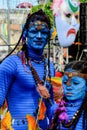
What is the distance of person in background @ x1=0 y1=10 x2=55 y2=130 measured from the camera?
2754 mm

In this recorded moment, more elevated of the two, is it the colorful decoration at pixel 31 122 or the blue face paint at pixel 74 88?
the blue face paint at pixel 74 88

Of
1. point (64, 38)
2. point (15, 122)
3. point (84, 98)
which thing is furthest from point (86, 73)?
point (64, 38)

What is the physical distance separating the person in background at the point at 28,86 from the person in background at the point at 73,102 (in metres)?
0.26

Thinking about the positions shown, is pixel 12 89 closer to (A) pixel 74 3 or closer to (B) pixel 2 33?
(A) pixel 74 3

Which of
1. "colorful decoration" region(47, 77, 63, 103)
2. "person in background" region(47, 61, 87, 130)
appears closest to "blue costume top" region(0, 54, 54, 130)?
"colorful decoration" region(47, 77, 63, 103)

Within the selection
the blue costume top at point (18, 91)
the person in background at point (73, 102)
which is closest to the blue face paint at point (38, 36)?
the blue costume top at point (18, 91)

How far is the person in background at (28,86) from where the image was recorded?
275cm

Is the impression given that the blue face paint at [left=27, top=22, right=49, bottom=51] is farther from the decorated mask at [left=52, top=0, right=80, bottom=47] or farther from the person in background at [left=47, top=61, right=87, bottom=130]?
the decorated mask at [left=52, top=0, right=80, bottom=47]

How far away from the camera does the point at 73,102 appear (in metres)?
2.48

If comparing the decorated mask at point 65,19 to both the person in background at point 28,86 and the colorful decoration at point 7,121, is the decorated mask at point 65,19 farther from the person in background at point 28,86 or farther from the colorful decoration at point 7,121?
the colorful decoration at point 7,121

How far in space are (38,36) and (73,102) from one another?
556 mm

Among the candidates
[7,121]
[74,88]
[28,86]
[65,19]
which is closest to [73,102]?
[74,88]

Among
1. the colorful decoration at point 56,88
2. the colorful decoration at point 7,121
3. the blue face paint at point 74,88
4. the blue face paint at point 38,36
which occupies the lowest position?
the colorful decoration at point 7,121

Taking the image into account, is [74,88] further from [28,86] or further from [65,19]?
[65,19]
